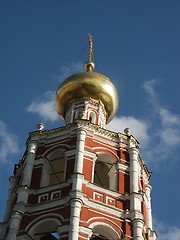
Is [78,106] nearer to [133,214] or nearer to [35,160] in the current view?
[35,160]

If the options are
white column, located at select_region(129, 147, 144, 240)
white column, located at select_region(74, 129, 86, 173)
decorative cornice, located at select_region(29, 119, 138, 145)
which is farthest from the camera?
decorative cornice, located at select_region(29, 119, 138, 145)

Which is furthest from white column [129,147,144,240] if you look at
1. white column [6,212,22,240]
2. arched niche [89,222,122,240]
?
white column [6,212,22,240]

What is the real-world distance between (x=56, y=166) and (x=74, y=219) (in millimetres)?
6352

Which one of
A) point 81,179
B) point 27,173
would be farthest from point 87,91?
point 81,179

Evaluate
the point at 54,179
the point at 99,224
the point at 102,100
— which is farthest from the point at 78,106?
the point at 99,224

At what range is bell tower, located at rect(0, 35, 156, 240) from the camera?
2759cm

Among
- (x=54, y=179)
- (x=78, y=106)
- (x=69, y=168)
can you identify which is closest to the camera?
(x=69, y=168)

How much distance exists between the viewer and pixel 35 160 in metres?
31.3

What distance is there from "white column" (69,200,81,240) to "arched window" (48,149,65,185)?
4.53 meters

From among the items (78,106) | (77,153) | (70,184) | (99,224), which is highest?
(78,106)

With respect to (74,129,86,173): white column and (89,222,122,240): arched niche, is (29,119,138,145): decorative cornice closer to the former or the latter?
(74,129,86,173): white column

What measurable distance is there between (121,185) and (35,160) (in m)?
4.13

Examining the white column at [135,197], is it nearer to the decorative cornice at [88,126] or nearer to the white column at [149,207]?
the decorative cornice at [88,126]

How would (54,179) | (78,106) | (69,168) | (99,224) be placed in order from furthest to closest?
(78,106) → (54,179) → (69,168) → (99,224)
